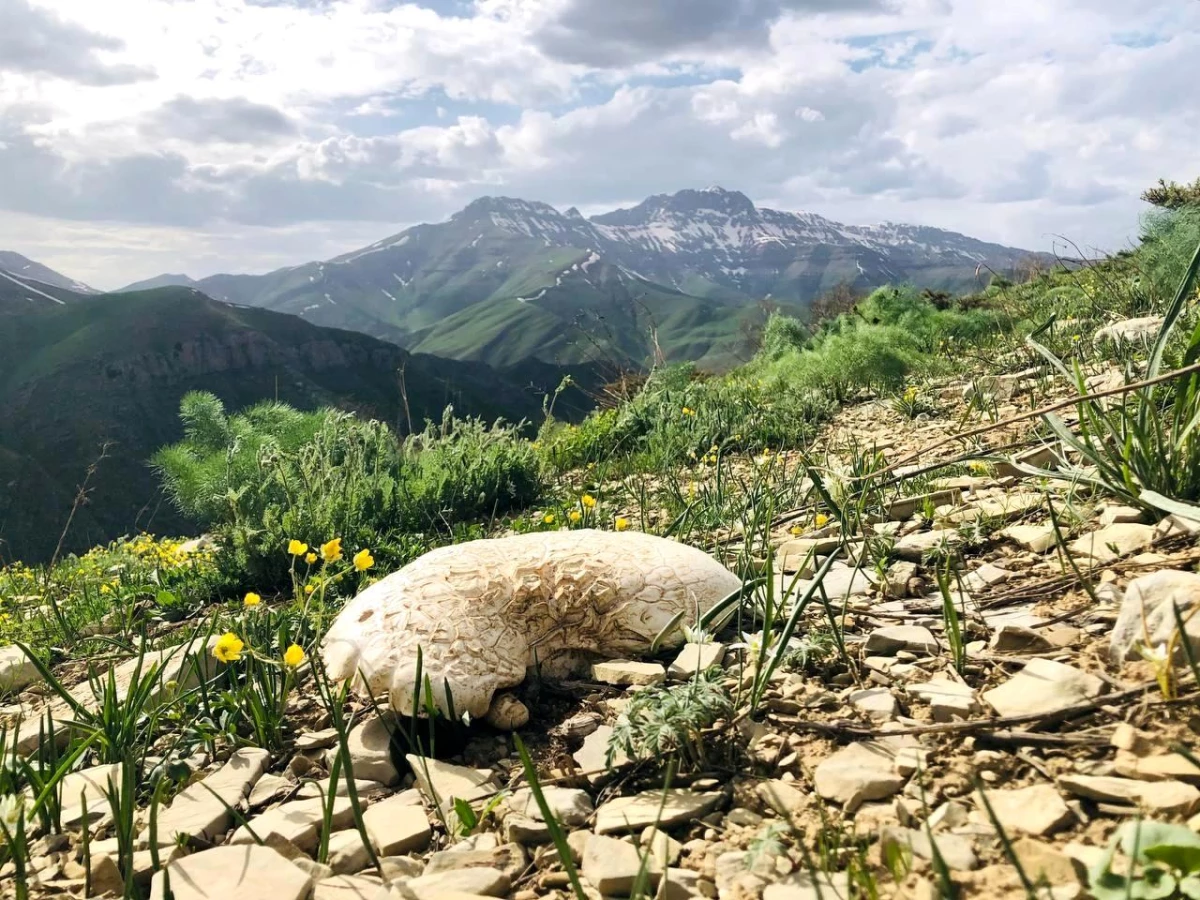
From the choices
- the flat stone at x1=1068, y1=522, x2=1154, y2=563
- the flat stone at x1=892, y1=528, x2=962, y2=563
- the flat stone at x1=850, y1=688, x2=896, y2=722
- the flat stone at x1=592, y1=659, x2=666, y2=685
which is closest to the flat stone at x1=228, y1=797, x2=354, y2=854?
the flat stone at x1=592, y1=659, x2=666, y2=685

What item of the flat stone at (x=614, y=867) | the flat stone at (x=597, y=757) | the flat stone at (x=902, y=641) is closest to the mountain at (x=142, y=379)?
the flat stone at (x=597, y=757)

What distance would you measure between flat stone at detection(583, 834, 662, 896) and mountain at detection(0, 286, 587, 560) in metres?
83.9

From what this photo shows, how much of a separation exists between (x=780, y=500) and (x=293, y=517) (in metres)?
2.94

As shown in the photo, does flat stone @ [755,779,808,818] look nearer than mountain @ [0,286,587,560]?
Yes

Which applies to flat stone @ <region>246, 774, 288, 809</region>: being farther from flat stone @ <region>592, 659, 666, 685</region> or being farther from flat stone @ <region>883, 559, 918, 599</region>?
flat stone @ <region>883, 559, 918, 599</region>

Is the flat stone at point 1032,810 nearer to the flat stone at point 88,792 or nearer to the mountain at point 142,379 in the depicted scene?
the flat stone at point 88,792

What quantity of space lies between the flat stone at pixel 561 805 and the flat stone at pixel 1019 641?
1183 millimetres

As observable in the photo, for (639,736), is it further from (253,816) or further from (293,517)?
(293,517)

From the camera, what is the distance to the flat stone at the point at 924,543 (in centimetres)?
318

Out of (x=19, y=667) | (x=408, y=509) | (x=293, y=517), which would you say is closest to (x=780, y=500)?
(x=408, y=509)

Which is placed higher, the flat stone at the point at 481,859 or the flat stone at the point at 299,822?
the flat stone at the point at 481,859

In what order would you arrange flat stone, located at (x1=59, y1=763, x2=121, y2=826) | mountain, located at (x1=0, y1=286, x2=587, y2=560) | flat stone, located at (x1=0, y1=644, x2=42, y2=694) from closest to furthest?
flat stone, located at (x1=59, y1=763, x2=121, y2=826), flat stone, located at (x1=0, y1=644, x2=42, y2=694), mountain, located at (x1=0, y1=286, x2=587, y2=560)

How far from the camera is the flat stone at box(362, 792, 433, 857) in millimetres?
2033

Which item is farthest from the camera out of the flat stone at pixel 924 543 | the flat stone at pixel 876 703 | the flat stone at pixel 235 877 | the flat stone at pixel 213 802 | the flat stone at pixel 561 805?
the flat stone at pixel 924 543
